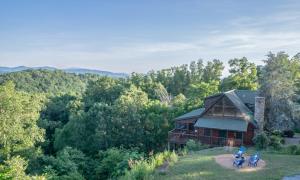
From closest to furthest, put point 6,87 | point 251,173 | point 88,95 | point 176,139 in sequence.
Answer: point 251,173 → point 6,87 → point 176,139 → point 88,95

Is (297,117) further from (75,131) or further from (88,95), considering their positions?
(88,95)

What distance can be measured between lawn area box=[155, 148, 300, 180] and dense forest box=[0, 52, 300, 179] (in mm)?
3533

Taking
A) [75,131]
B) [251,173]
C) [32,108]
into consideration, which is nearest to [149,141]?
[75,131]

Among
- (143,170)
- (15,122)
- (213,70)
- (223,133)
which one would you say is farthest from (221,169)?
(213,70)

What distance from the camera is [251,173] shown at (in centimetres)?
1545

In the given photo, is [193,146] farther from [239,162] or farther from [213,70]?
[213,70]

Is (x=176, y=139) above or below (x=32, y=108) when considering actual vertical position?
below

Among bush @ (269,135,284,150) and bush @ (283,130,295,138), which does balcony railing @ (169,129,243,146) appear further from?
bush @ (283,130,295,138)

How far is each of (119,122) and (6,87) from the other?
12.3 m

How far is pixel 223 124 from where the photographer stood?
27141 millimetres

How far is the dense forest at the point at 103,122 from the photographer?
21312 millimetres

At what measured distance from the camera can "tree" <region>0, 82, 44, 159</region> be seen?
20.6 meters

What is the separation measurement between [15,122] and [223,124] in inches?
653

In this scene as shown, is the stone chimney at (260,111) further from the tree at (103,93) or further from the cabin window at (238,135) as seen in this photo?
the tree at (103,93)
